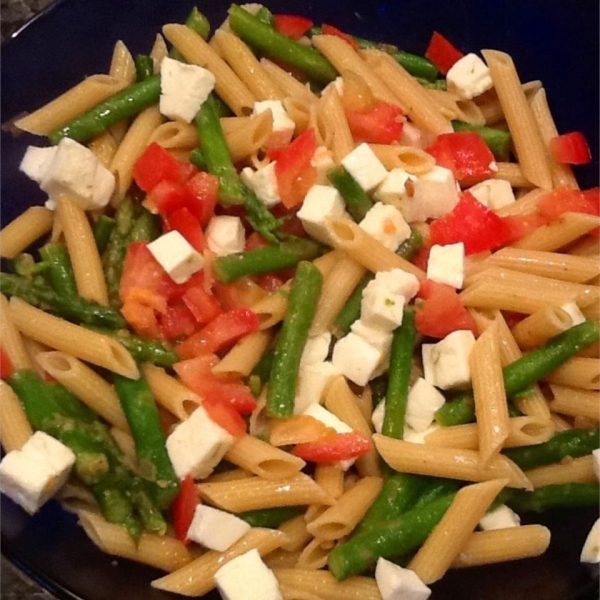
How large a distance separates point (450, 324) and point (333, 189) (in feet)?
1.48

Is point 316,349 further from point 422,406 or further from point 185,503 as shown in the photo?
point 185,503

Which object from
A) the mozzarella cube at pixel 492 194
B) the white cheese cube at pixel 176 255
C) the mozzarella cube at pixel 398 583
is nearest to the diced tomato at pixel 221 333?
the white cheese cube at pixel 176 255

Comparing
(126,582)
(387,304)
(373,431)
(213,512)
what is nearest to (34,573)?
(126,582)

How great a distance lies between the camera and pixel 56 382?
2064 millimetres

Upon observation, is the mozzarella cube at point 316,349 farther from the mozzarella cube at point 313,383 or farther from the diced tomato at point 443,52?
the diced tomato at point 443,52

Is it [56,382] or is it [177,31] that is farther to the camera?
[177,31]

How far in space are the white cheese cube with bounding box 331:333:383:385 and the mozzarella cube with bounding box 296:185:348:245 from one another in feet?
0.92

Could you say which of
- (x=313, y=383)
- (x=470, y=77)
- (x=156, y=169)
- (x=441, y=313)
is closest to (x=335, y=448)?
(x=313, y=383)

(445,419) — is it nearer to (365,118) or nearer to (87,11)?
(365,118)

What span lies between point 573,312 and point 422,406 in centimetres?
43

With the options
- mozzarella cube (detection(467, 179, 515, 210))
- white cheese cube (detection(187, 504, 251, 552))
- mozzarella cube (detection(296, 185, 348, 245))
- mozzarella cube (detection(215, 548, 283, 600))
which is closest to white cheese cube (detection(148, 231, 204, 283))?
mozzarella cube (detection(296, 185, 348, 245))

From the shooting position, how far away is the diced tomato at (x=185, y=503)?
Answer: 6.42ft

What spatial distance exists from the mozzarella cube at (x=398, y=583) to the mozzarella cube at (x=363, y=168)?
0.93m

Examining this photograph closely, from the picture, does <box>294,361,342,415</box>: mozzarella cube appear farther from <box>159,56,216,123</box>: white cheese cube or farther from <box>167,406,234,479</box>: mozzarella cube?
<box>159,56,216,123</box>: white cheese cube
